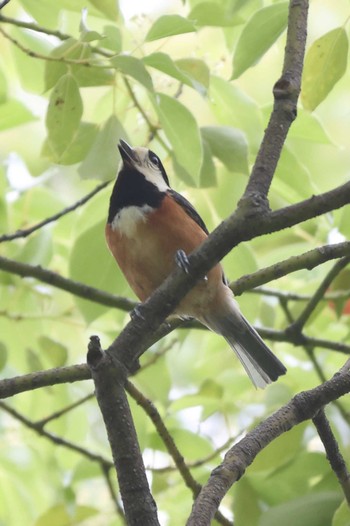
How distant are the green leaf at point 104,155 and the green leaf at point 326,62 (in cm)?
49

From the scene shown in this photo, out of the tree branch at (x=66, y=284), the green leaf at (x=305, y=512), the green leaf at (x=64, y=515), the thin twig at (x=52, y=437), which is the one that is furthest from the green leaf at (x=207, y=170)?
the green leaf at (x=64, y=515)

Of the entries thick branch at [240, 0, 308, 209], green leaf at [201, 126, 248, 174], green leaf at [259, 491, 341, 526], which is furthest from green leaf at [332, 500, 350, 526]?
green leaf at [201, 126, 248, 174]

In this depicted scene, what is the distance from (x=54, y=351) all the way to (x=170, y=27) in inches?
42.2

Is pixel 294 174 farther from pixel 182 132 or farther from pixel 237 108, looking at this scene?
pixel 182 132

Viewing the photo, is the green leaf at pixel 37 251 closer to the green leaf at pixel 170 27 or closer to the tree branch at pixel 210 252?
the green leaf at pixel 170 27

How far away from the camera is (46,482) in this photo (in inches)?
131

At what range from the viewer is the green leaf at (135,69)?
6.31ft

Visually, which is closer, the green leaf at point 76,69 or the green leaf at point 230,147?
the green leaf at point 76,69

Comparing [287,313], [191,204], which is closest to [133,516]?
[191,204]

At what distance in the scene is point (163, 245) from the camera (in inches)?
98.9

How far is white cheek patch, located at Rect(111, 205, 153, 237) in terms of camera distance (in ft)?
8.41

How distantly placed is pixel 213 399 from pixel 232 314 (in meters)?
0.28

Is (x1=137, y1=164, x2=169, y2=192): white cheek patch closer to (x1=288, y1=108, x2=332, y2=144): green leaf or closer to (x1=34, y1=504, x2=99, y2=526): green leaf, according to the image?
(x1=288, y1=108, x2=332, y2=144): green leaf

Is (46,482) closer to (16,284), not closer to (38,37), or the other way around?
(16,284)
